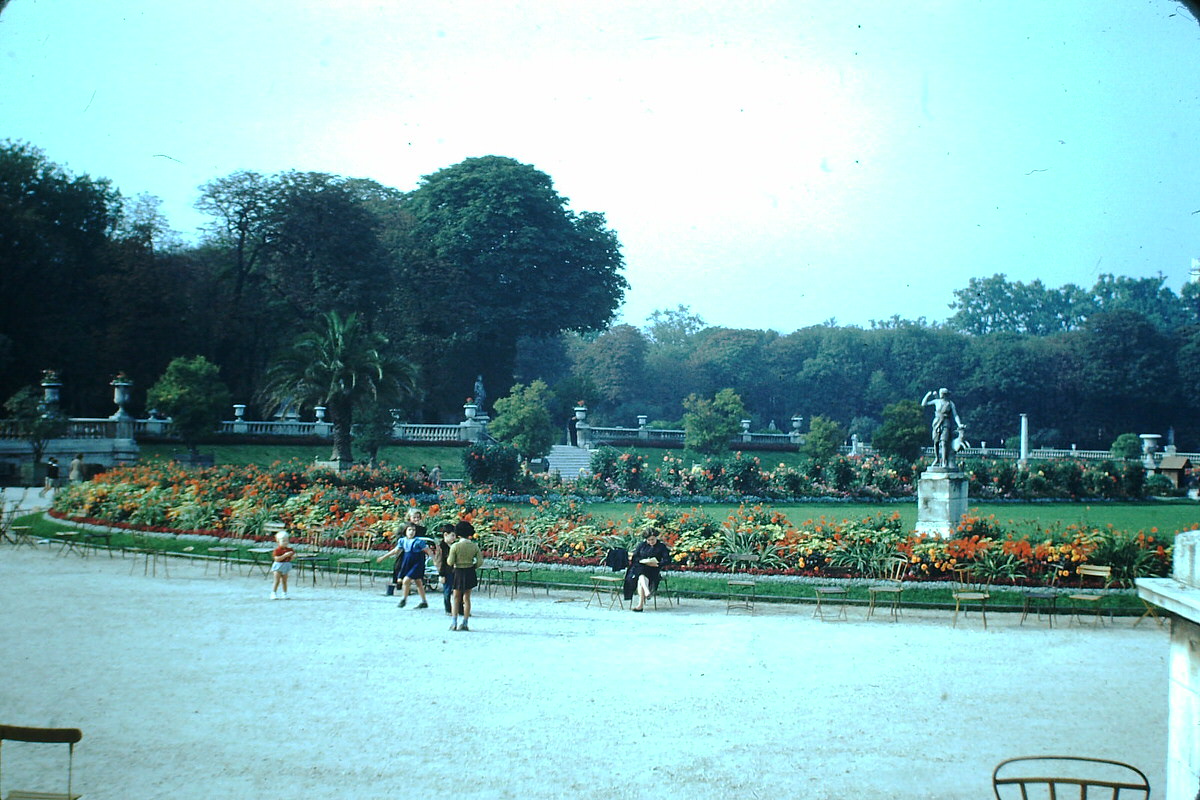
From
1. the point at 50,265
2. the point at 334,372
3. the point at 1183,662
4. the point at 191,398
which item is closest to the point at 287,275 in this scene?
the point at 50,265

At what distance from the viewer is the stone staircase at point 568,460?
38500mm

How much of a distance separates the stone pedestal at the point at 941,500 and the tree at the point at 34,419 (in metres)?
24.4

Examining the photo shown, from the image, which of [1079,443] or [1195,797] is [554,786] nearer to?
[1195,797]

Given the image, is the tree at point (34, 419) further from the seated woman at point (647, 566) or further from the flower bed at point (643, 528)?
the seated woman at point (647, 566)

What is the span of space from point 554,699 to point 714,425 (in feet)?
108

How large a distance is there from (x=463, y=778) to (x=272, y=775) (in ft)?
4.01

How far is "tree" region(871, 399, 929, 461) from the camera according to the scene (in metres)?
35.6

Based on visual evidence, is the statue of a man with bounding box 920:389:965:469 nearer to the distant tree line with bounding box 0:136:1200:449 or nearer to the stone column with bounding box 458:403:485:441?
the distant tree line with bounding box 0:136:1200:449

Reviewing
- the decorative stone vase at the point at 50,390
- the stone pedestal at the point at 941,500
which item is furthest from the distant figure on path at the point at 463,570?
the decorative stone vase at the point at 50,390

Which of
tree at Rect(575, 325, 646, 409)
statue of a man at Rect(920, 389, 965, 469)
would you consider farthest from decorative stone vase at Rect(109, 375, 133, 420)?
tree at Rect(575, 325, 646, 409)

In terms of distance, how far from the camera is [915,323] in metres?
61.7

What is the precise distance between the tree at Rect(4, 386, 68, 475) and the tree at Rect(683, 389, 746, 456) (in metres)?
23.0

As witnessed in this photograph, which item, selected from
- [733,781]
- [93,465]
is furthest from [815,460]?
[733,781]

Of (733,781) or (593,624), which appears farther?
(593,624)
